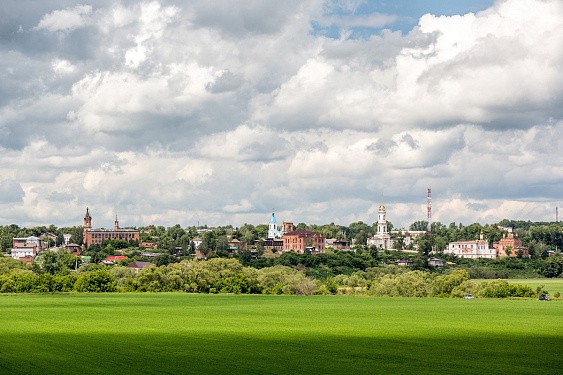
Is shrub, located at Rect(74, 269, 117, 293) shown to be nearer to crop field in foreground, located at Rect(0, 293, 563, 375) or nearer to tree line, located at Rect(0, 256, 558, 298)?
tree line, located at Rect(0, 256, 558, 298)

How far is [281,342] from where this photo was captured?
67.7 m

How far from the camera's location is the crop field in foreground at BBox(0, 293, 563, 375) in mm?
51906

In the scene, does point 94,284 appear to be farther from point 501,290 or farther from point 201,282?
point 501,290

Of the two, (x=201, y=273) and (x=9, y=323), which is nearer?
(x=9, y=323)

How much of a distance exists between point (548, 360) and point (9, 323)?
2221 inches

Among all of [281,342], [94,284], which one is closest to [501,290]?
[94,284]

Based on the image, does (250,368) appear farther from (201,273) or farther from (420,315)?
(201,273)

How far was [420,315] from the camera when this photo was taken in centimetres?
10469

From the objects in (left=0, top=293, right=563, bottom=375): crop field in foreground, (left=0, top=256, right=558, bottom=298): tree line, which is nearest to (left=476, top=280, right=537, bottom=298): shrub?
(left=0, top=256, right=558, bottom=298): tree line

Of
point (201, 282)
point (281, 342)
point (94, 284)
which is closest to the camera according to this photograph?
point (281, 342)

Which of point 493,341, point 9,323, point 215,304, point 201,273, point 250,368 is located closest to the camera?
point 250,368

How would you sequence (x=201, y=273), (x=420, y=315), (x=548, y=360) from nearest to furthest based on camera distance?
(x=548, y=360) < (x=420, y=315) < (x=201, y=273)

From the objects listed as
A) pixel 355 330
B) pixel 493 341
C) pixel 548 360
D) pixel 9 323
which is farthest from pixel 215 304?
pixel 548 360

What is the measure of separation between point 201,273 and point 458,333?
12134cm
